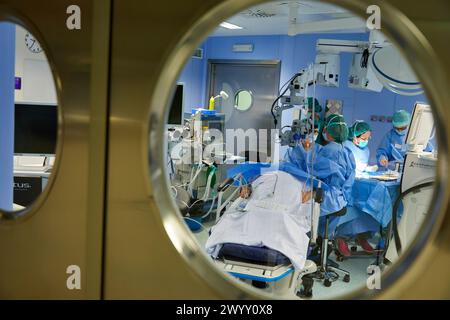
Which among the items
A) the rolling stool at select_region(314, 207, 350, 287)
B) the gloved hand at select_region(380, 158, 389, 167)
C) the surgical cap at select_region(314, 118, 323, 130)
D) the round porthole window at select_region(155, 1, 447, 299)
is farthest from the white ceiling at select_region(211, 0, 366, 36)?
the rolling stool at select_region(314, 207, 350, 287)

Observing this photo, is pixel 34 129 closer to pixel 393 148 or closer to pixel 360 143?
pixel 360 143

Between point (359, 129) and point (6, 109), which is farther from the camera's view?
point (359, 129)

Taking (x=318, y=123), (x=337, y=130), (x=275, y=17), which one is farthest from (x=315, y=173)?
(x=275, y=17)

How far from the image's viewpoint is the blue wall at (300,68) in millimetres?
4559

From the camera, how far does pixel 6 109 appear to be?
1.35 m

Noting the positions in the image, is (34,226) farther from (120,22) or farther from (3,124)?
(3,124)

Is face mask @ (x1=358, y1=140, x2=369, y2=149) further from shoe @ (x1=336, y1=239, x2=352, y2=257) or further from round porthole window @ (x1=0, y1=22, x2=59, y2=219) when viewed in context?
round porthole window @ (x1=0, y1=22, x2=59, y2=219)

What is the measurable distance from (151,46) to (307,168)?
9.17ft

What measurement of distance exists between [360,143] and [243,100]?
2.60 meters

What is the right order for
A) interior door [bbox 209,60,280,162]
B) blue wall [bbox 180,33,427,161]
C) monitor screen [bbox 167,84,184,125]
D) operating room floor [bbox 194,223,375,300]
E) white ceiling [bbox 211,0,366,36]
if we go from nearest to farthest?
operating room floor [bbox 194,223,375,300]
monitor screen [bbox 167,84,184,125]
white ceiling [bbox 211,0,366,36]
blue wall [bbox 180,33,427,161]
interior door [bbox 209,60,280,162]

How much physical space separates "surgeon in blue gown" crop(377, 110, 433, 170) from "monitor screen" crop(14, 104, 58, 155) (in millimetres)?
2949

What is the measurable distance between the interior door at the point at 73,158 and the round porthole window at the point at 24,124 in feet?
0.13

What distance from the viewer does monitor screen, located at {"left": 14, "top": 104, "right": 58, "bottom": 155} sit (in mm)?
2791

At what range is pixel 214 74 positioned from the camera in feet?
21.0
